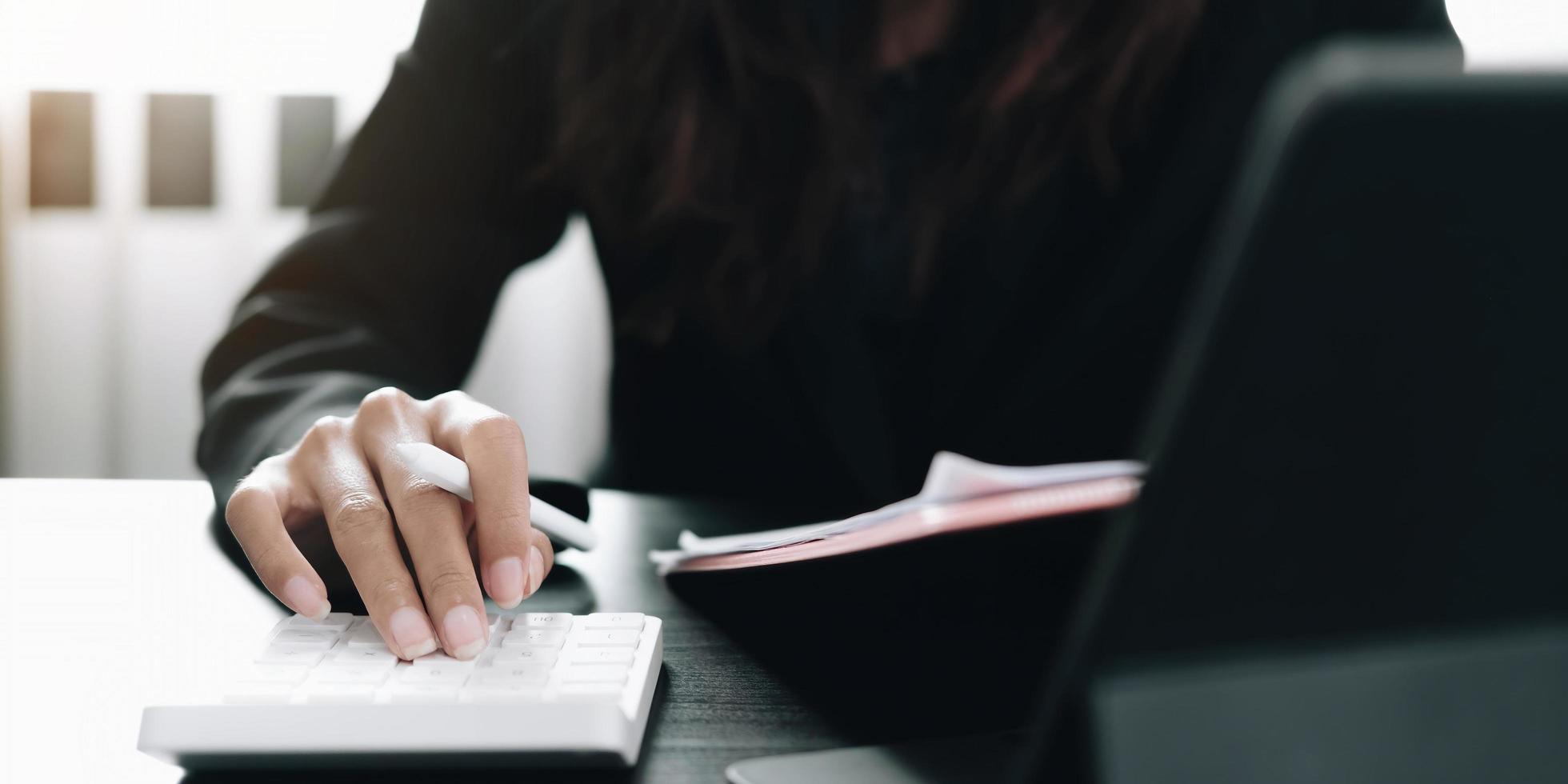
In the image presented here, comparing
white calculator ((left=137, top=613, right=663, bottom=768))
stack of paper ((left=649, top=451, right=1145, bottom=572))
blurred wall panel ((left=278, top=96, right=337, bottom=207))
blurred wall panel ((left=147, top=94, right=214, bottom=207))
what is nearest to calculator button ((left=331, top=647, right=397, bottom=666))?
white calculator ((left=137, top=613, right=663, bottom=768))

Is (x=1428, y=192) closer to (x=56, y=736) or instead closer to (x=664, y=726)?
(x=664, y=726)

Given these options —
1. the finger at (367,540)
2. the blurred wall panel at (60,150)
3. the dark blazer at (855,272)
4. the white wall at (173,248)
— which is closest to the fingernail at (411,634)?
the finger at (367,540)

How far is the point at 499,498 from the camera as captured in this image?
406mm

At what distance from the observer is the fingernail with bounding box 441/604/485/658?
13.6 inches

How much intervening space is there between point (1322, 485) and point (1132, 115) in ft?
2.96

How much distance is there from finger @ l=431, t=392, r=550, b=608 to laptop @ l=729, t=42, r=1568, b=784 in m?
0.25

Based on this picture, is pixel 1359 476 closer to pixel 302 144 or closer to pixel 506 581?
pixel 506 581

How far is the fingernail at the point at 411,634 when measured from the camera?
1.13 ft

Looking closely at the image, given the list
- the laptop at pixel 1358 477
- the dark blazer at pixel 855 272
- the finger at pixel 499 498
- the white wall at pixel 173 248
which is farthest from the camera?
the white wall at pixel 173 248

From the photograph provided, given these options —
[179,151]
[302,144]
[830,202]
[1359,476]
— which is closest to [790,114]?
[830,202]

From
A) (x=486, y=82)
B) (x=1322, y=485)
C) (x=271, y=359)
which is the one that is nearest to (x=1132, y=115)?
(x=486, y=82)

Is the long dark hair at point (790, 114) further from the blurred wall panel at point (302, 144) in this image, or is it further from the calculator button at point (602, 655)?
the blurred wall panel at point (302, 144)

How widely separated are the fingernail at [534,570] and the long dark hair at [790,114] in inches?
22.3

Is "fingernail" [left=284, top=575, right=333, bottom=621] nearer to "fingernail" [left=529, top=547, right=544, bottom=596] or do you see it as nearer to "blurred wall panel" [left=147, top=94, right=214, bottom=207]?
"fingernail" [left=529, top=547, right=544, bottom=596]
